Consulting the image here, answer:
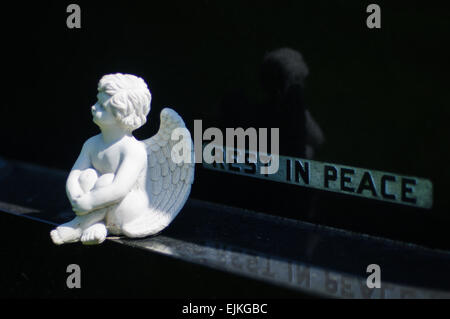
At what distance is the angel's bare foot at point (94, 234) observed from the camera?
148 inches

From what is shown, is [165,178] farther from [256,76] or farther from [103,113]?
[256,76]

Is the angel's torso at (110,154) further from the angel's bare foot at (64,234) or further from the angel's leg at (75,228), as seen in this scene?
the angel's bare foot at (64,234)

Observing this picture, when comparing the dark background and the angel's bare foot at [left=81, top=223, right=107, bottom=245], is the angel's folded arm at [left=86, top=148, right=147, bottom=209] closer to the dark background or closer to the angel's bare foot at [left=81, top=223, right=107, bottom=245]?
the angel's bare foot at [left=81, top=223, right=107, bottom=245]

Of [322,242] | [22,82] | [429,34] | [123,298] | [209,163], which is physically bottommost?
[123,298]

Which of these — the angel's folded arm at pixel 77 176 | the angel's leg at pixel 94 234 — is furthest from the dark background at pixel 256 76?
the angel's leg at pixel 94 234

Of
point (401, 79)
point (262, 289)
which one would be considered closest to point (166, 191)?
point (262, 289)

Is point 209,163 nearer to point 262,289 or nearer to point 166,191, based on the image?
point 166,191

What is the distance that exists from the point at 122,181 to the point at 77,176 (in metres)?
0.33

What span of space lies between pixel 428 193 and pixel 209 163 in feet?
5.24

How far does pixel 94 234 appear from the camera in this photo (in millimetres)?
3754

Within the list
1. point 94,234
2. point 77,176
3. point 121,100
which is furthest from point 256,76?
point 94,234

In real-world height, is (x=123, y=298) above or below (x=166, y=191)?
below

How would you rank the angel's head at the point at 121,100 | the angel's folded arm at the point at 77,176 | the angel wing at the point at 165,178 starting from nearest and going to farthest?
the angel's head at the point at 121,100 < the angel's folded arm at the point at 77,176 < the angel wing at the point at 165,178

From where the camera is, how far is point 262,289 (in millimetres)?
3451
